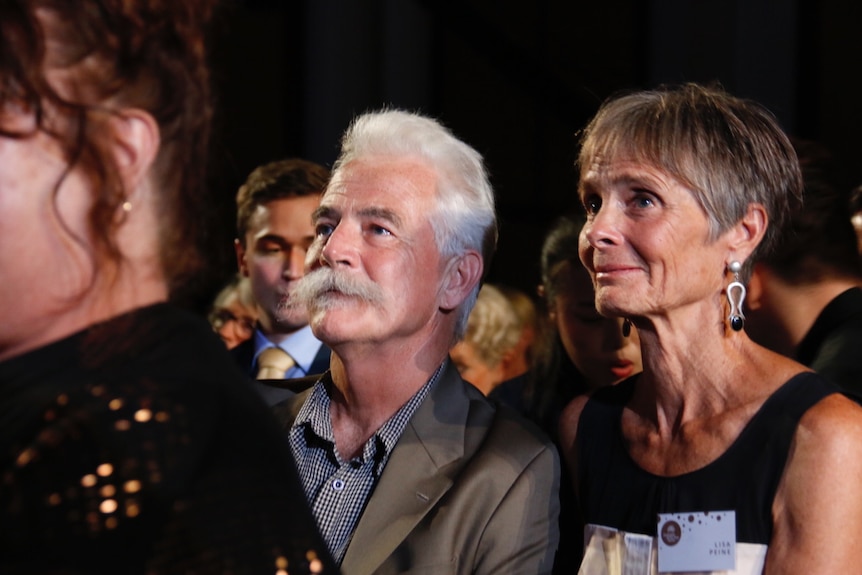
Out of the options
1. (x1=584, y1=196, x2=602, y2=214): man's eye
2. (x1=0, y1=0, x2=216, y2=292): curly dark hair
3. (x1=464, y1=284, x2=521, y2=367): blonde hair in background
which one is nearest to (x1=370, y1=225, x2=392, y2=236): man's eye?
(x1=584, y1=196, x2=602, y2=214): man's eye

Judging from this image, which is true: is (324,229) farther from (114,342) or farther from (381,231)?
(114,342)

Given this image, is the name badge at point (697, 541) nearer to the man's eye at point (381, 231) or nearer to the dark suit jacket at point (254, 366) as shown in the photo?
the man's eye at point (381, 231)

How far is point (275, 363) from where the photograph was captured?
155 inches

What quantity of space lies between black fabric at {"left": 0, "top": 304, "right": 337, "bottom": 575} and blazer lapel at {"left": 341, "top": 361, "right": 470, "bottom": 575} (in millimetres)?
1295

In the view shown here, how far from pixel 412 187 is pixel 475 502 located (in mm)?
753

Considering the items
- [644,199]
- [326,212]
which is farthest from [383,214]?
[644,199]

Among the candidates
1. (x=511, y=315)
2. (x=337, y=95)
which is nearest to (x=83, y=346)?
(x=511, y=315)

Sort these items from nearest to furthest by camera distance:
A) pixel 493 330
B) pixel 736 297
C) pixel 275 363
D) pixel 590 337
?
pixel 736 297, pixel 590 337, pixel 275 363, pixel 493 330

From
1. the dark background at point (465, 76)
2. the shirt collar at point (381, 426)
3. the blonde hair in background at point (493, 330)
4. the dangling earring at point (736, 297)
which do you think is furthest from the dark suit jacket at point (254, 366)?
the dark background at point (465, 76)

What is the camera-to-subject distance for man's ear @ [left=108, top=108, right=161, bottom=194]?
2.95ft

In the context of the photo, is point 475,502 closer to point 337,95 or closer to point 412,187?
point 412,187

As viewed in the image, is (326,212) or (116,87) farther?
(326,212)

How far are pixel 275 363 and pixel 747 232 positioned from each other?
2.02 meters

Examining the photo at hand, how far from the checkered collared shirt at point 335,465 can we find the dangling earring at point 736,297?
66 cm
